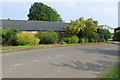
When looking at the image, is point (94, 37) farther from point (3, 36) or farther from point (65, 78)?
point (65, 78)

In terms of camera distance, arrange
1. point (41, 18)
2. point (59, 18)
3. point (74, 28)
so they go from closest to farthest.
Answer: point (74, 28) → point (41, 18) → point (59, 18)

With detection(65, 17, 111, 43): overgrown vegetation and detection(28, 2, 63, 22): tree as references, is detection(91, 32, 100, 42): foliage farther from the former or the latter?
detection(28, 2, 63, 22): tree

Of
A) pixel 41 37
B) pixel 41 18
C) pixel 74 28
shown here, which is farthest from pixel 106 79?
pixel 41 18

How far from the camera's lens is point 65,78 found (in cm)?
581

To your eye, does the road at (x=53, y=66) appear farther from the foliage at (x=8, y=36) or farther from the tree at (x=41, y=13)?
the tree at (x=41, y=13)

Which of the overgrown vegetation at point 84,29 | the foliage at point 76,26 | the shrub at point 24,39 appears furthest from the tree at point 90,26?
the shrub at point 24,39

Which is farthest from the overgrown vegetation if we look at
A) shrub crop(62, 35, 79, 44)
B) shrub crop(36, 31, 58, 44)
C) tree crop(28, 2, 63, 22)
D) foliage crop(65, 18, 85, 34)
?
tree crop(28, 2, 63, 22)

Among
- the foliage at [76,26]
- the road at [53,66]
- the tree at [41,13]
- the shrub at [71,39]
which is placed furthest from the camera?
the tree at [41,13]

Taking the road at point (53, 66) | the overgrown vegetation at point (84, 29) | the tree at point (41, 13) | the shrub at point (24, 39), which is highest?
the tree at point (41, 13)

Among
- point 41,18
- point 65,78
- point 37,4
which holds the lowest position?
point 65,78

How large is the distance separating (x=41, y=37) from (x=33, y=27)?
582 cm

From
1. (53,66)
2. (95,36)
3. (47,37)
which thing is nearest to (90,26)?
(95,36)

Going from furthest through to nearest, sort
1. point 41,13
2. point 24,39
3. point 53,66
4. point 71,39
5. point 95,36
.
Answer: point 41,13
point 95,36
point 71,39
point 24,39
point 53,66

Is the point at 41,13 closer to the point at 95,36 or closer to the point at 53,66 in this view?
the point at 95,36
